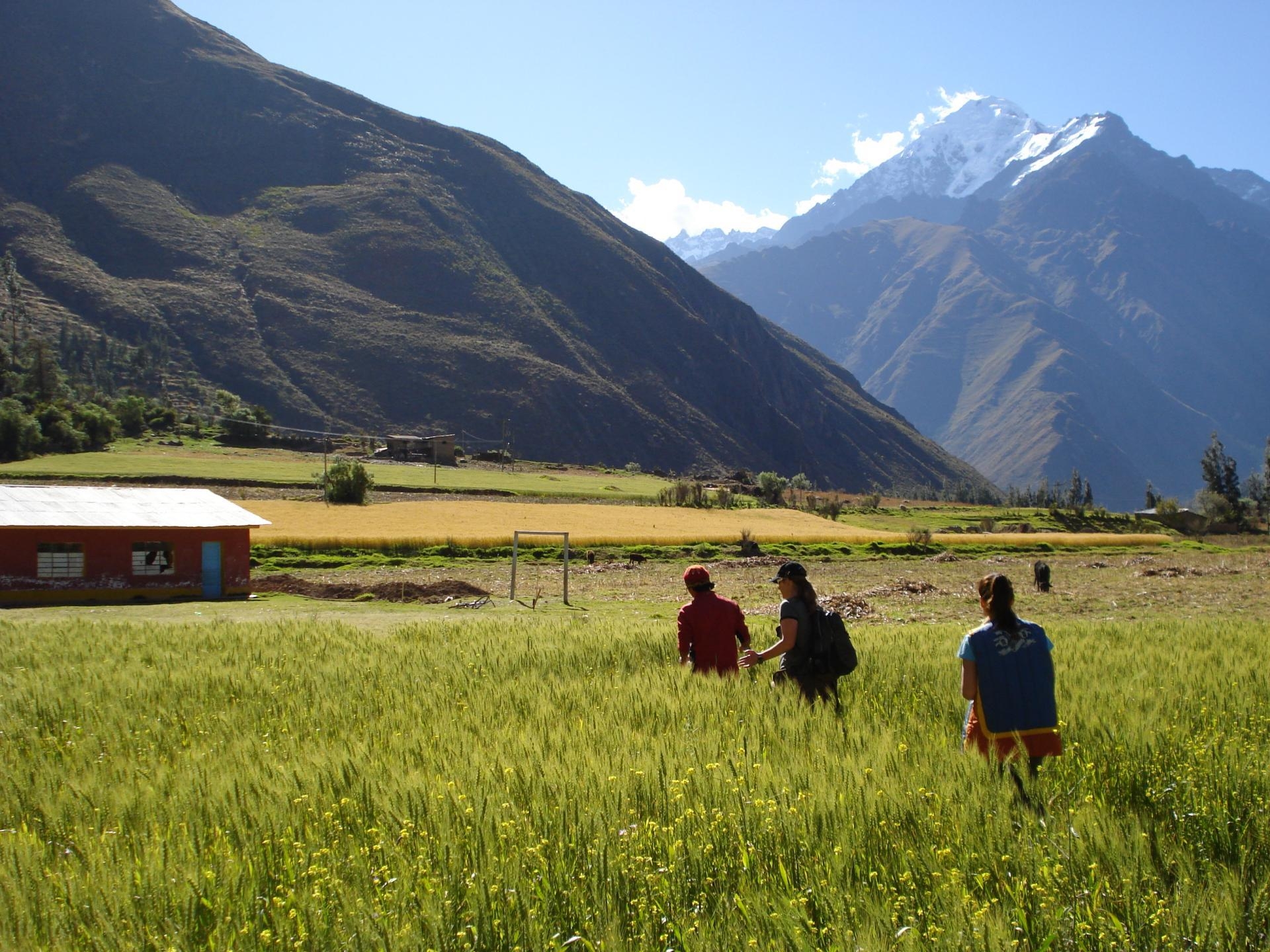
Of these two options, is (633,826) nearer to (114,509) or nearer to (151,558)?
(151,558)

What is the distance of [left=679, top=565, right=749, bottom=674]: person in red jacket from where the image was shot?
28.2 ft

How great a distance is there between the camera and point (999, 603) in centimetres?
548

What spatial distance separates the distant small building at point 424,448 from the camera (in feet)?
354

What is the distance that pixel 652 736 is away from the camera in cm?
601

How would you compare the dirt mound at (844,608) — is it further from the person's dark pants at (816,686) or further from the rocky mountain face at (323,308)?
the rocky mountain face at (323,308)

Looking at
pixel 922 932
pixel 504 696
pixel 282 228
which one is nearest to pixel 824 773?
pixel 922 932

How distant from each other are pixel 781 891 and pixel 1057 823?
150 centimetres

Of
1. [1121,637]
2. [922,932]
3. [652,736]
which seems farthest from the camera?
[1121,637]

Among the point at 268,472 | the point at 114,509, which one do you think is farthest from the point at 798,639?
the point at 268,472

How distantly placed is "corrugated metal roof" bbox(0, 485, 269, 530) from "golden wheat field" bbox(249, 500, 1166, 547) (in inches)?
406

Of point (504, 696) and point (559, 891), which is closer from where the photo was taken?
point (559, 891)

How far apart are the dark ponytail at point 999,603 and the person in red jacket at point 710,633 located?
10.8 ft

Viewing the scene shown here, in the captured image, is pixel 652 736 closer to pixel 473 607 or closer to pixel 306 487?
pixel 473 607

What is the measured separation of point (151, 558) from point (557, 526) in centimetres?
2834
